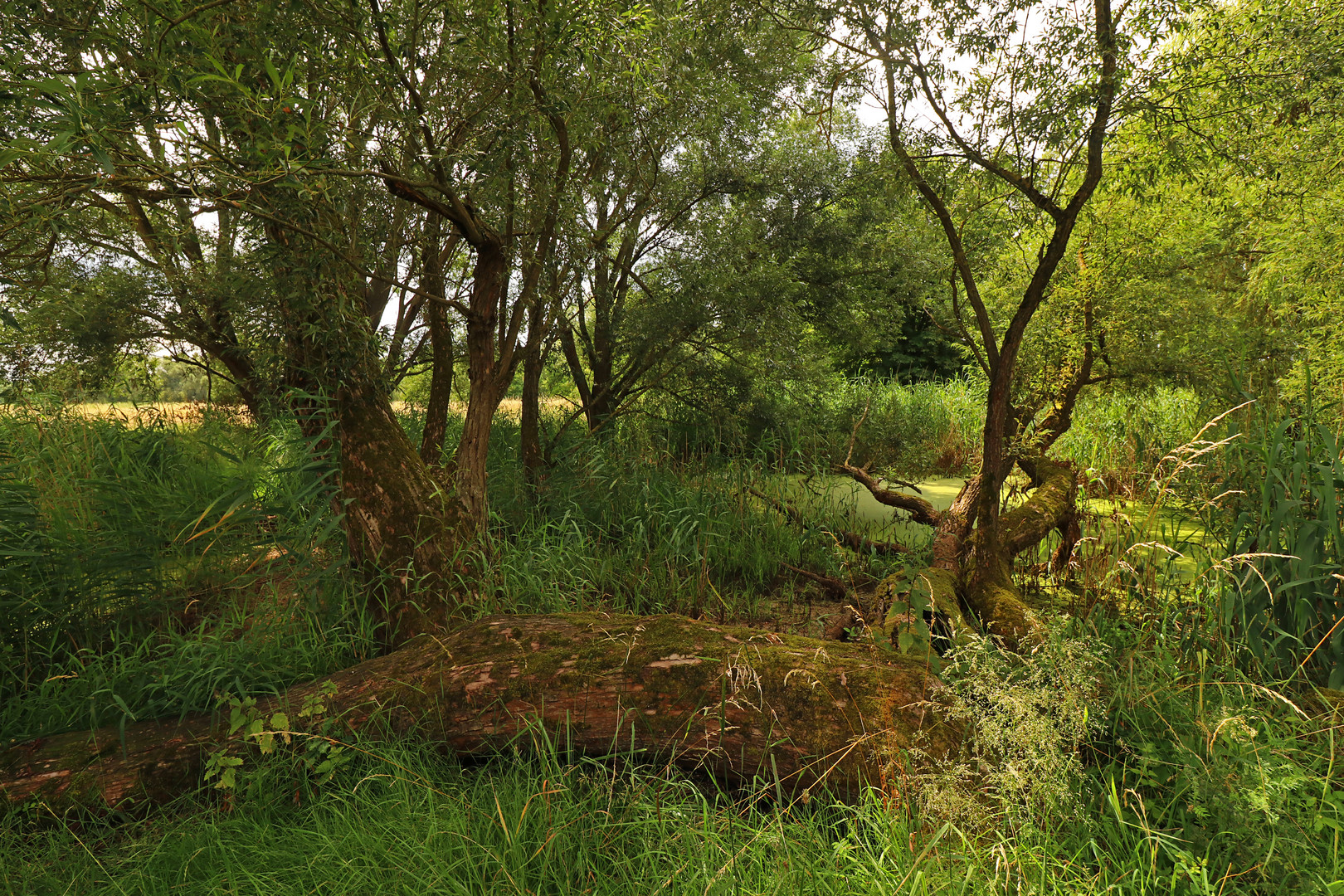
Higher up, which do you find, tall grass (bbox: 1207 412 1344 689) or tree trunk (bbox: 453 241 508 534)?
tree trunk (bbox: 453 241 508 534)

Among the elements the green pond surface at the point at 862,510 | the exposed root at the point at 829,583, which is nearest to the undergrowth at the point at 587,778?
the exposed root at the point at 829,583

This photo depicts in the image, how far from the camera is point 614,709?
7.11 ft

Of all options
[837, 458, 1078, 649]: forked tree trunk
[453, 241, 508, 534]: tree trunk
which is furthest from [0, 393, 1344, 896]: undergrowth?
[453, 241, 508, 534]: tree trunk

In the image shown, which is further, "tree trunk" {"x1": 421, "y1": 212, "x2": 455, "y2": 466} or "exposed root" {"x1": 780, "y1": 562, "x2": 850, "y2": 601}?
"exposed root" {"x1": 780, "y1": 562, "x2": 850, "y2": 601}

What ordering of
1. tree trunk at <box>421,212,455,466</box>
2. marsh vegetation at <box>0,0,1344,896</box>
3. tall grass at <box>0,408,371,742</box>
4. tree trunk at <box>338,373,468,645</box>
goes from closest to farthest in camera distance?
marsh vegetation at <box>0,0,1344,896</box>, tall grass at <box>0,408,371,742</box>, tree trunk at <box>338,373,468,645</box>, tree trunk at <box>421,212,455,466</box>

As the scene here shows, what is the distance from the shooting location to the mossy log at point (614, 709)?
2037 millimetres

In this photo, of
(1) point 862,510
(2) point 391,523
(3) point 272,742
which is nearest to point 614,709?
(3) point 272,742

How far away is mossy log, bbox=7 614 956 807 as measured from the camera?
80.2 inches

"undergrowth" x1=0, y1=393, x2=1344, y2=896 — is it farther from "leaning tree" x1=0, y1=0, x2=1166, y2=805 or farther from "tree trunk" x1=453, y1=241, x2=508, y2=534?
"tree trunk" x1=453, y1=241, x2=508, y2=534

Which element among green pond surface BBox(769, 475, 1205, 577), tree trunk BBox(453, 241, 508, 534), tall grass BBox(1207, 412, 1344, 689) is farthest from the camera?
green pond surface BBox(769, 475, 1205, 577)

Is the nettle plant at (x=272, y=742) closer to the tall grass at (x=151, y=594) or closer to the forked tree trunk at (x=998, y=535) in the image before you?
the tall grass at (x=151, y=594)

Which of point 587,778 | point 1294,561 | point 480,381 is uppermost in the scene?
point 480,381

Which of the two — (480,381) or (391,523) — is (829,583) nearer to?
(480,381)

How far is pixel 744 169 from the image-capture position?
20.4 feet
